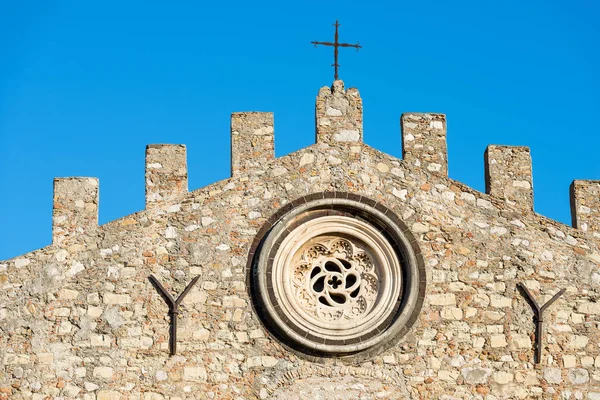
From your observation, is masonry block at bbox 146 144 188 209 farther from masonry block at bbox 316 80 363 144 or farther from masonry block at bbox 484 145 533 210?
masonry block at bbox 484 145 533 210

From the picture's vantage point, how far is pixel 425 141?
19.7 metres

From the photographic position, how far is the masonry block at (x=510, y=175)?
767 inches

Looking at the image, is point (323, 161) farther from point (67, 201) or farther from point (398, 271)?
point (67, 201)

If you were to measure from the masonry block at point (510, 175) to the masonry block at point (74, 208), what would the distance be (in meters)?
5.48

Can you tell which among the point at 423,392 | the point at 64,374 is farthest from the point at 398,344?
the point at 64,374

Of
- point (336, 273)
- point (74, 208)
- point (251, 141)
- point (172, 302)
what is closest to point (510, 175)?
point (336, 273)

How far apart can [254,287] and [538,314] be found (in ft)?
12.5

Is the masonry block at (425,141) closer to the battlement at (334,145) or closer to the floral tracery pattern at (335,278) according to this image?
the battlement at (334,145)

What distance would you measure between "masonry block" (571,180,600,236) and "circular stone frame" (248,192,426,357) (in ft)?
7.79

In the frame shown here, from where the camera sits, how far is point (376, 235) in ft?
62.5

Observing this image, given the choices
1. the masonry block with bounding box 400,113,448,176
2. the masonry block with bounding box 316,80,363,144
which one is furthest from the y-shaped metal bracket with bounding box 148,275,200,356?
the masonry block with bounding box 400,113,448,176

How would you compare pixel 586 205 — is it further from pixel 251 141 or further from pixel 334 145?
pixel 251 141

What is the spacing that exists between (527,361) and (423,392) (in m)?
1.47

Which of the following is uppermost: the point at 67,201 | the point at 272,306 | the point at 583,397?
the point at 67,201
